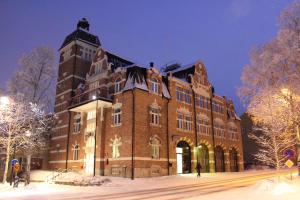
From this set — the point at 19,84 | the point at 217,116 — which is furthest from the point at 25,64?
the point at 217,116

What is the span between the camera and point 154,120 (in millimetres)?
32594

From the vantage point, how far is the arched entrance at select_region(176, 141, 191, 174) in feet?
117

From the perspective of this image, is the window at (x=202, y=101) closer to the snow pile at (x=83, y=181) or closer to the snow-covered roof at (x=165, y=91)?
the snow-covered roof at (x=165, y=91)

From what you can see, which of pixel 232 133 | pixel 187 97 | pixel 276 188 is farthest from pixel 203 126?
pixel 276 188

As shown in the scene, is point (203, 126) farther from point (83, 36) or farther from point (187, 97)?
point (83, 36)

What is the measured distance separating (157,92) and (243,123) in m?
34.9

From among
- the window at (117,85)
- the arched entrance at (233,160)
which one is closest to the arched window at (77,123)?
the window at (117,85)

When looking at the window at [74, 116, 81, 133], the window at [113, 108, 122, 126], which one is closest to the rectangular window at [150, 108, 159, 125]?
the window at [113, 108, 122, 126]

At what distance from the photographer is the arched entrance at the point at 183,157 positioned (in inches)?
1405

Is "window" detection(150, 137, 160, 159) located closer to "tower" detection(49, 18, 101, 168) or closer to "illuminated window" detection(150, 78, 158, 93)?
"illuminated window" detection(150, 78, 158, 93)

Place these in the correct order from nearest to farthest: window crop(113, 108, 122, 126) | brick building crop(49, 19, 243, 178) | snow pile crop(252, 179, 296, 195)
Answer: snow pile crop(252, 179, 296, 195) < brick building crop(49, 19, 243, 178) < window crop(113, 108, 122, 126)

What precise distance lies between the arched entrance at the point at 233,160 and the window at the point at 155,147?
18.8 metres

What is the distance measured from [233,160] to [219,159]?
492 centimetres

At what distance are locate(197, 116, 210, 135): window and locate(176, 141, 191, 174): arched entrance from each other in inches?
151
